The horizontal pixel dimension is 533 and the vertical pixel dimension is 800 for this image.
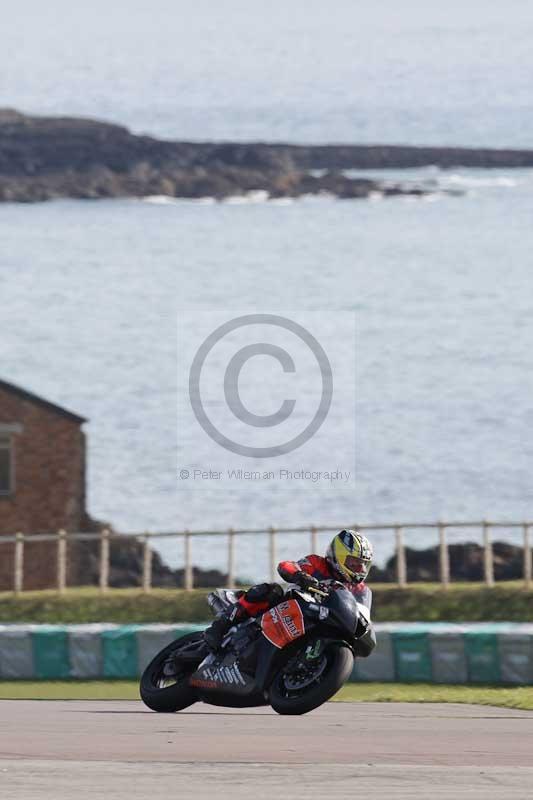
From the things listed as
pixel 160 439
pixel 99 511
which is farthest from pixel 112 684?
pixel 160 439

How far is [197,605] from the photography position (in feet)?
115

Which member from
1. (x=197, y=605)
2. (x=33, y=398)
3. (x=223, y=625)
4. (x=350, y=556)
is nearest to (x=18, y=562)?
(x=197, y=605)

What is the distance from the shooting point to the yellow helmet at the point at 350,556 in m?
14.6

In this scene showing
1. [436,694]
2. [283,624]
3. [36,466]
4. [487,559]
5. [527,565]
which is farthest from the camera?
[36,466]

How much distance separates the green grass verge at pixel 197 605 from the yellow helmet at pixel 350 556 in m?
19.1

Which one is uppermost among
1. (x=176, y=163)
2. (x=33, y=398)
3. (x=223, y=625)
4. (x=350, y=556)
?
(x=176, y=163)

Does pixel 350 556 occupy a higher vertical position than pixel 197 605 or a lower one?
higher

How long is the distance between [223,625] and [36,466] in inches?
1091

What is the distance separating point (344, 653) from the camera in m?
14.0

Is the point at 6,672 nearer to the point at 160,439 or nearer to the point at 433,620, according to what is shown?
the point at 433,620

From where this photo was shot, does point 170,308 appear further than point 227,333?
No

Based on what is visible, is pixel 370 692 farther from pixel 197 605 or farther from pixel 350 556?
pixel 197 605

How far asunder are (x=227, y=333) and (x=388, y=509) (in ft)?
124

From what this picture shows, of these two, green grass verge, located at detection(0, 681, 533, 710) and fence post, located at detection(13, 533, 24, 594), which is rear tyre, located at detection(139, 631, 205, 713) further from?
fence post, located at detection(13, 533, 24, 594)
